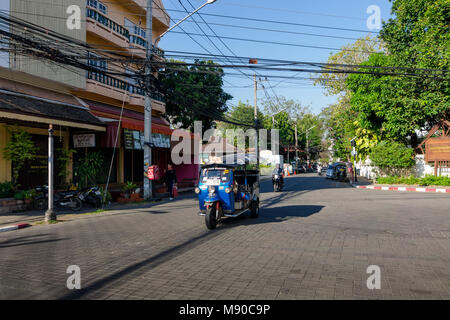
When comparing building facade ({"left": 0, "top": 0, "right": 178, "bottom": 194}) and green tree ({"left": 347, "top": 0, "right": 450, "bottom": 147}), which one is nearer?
building facade ({"left": 0, "top": 0, "right": 178, "bottom": 194})

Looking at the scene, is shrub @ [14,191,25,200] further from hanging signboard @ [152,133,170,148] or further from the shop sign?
hanging signboard @ [152,133,170,148]

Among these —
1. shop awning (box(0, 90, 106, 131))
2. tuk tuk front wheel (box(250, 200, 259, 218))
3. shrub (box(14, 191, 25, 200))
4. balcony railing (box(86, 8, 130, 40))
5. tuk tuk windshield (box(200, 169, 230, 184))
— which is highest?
balcony railing (box(86, 8, 130, 40))

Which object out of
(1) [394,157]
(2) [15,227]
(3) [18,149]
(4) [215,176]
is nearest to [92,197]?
(3) [18,149]

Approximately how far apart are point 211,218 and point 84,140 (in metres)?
9.26

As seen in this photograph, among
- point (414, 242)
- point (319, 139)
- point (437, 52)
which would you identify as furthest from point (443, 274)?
point (319, 139)

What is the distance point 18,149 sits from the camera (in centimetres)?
1252

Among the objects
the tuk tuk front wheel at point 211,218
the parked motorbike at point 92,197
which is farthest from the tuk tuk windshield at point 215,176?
the parked motorbike at point 92,197

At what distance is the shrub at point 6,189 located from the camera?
12.1m

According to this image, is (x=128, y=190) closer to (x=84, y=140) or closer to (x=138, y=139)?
(x=138, y=139)

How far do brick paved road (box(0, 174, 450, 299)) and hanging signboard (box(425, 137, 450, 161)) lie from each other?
13867 mm

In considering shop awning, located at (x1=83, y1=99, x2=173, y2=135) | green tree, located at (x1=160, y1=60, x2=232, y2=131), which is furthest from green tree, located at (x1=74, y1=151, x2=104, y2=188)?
green tree, located at (x1=160, y1=60, x2=232, y2=131)

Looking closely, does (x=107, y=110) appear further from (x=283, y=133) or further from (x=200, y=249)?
(x=283, y=133)

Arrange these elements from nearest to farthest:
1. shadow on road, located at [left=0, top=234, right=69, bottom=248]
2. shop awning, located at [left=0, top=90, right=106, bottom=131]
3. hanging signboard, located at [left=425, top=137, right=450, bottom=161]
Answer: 1. shadow on road, located at [left=0, top=234, right=69, bottom=248]
2. shop awning, located at [left=0, top=90, right=106, bottom=131]
3. hanging signboard, located at [left=425, top=137, right=450, bottom=161]

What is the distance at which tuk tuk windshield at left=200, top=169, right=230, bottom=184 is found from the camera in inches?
369
